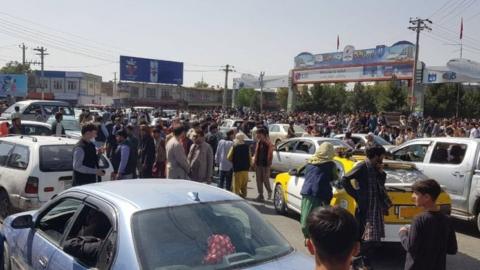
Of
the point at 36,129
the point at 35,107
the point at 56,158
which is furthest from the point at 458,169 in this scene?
the point at 35,107

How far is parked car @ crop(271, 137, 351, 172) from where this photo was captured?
46.2ft

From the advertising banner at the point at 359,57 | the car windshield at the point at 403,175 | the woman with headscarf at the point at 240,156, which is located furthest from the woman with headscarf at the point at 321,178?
the advertising banner at the point at 359,57

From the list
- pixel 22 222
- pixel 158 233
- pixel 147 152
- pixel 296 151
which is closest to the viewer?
pixel 158 233

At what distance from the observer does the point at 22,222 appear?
4.51m

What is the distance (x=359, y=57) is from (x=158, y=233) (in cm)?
4508

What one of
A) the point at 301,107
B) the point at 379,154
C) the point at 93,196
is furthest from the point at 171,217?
the point at 301,107

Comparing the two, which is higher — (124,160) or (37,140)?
(37,140)

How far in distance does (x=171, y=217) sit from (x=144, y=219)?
0.21 metres

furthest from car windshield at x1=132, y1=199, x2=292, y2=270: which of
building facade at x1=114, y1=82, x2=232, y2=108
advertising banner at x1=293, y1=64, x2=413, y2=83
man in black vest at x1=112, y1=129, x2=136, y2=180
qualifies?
building facade at x1=114, y1=82, x2=232, y2=108

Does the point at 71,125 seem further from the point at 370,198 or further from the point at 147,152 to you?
the point at 370,198

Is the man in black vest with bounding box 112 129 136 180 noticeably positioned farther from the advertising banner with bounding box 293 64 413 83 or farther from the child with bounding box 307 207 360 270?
the advertising banner with bounding box 293 64 413 83

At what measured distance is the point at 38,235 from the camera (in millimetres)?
4531

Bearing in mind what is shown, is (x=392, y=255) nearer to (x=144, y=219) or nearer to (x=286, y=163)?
(x=144, y=219)

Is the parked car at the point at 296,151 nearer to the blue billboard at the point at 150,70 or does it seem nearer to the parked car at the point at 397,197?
the parked car at the point at 397,197
